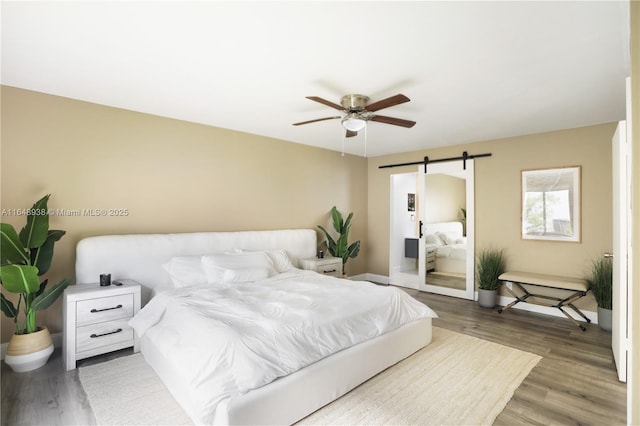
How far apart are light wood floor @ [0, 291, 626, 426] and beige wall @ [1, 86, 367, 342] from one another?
84 cm

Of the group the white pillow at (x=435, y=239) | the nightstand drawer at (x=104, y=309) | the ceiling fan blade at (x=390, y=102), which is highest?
the ceiling fan blade at (x=390, y=102)

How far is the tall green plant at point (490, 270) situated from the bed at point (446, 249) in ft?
5.03

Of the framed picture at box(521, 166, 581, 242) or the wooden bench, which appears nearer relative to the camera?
the wooden bench

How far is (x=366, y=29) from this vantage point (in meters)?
2.05

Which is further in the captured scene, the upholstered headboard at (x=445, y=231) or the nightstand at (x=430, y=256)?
the upholstered headboard at (x=445, y=231)

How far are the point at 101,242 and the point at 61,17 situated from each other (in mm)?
2090

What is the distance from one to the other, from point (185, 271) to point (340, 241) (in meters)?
2.80

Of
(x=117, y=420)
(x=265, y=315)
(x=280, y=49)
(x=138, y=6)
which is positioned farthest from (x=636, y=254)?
(x=117, y=420)

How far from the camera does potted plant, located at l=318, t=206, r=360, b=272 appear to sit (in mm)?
5555

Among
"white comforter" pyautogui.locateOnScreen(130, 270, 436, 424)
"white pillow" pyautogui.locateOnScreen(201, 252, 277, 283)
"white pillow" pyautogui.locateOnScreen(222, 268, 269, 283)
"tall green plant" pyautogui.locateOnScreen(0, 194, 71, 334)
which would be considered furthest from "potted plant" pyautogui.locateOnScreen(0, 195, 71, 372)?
"white pillow" pyautogui.locateOnScreen(222, 268, 269, 283)

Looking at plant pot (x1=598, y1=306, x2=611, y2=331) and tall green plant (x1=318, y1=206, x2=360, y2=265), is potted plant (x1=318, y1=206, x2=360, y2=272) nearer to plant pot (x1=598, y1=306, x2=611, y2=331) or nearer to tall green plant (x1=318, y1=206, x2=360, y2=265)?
tall green plant (x1=318, y1=206, x2=360, y2=265)

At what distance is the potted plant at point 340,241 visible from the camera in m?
5.55

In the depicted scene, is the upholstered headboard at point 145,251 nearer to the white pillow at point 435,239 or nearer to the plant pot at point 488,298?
the plant pot at point 488,298

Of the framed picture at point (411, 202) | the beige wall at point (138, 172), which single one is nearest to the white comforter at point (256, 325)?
the beige wall at point (138, 172)
